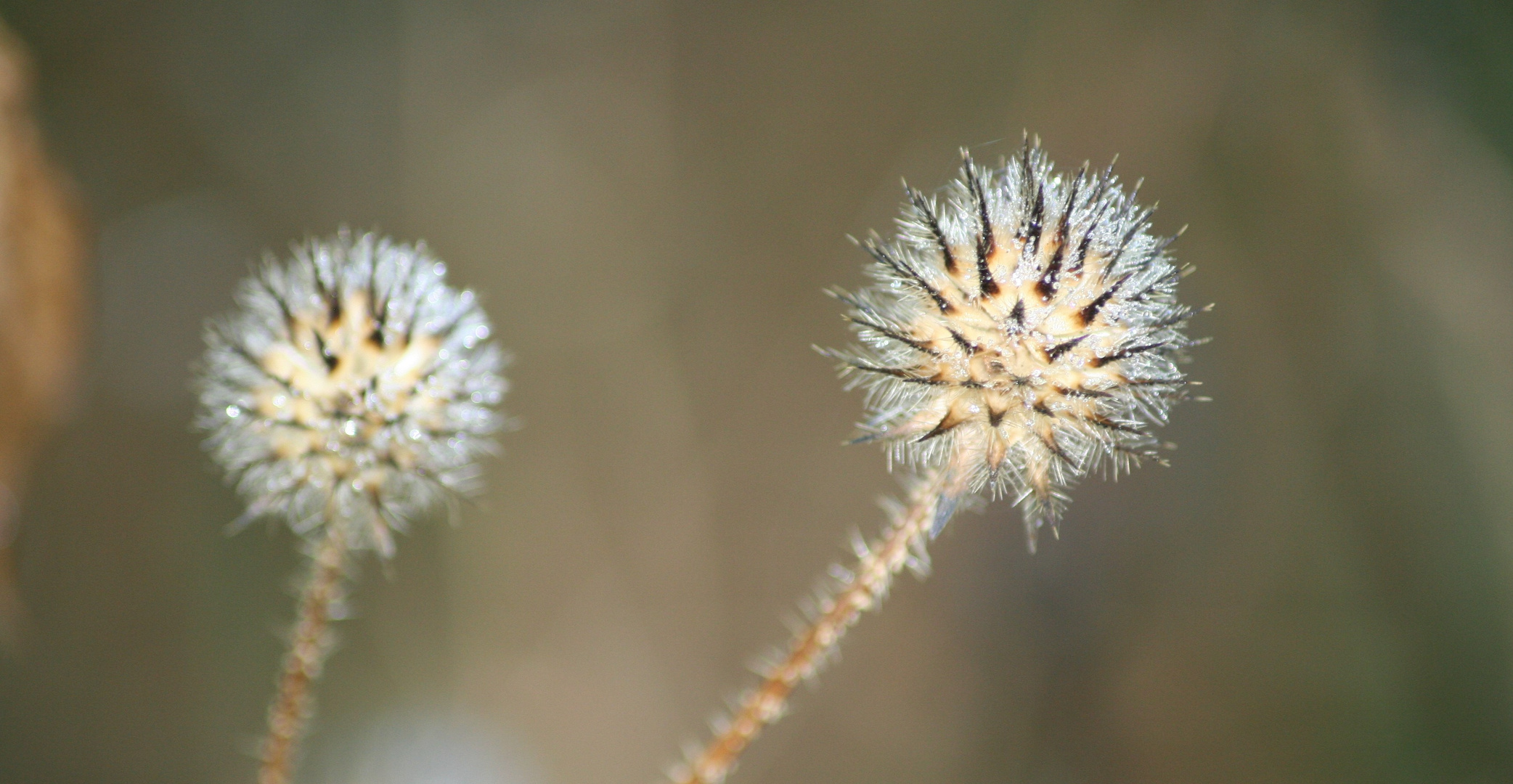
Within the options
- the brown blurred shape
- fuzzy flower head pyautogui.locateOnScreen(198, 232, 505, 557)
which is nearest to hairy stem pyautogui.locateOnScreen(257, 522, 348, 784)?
fuzzy flower head pyautogui.locateOnScreen(198, 232, 505, 557)

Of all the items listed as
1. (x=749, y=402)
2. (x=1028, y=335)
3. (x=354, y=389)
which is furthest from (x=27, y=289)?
(x=1028, y=335)

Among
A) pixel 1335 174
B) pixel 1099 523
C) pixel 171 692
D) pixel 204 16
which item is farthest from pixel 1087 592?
pixel 204 16

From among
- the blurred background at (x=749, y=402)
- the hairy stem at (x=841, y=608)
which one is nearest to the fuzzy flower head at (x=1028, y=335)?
the hairy stem at (x=841, y=608)

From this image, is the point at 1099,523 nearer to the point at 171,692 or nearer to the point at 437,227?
the point at 437,227

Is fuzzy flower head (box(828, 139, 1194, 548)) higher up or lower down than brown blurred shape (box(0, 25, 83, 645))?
lower down

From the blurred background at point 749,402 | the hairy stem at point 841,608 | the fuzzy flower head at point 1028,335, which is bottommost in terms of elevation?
the hairy stem at point 841,608

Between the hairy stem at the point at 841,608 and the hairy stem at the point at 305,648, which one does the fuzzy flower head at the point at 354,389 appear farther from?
the hairy stem at the point at 841,608

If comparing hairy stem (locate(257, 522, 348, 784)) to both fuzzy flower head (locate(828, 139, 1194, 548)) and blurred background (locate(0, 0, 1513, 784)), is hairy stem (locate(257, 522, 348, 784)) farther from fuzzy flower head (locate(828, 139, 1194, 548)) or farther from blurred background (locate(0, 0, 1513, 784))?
blurred background (locate(0, 0, 1513, 784))
